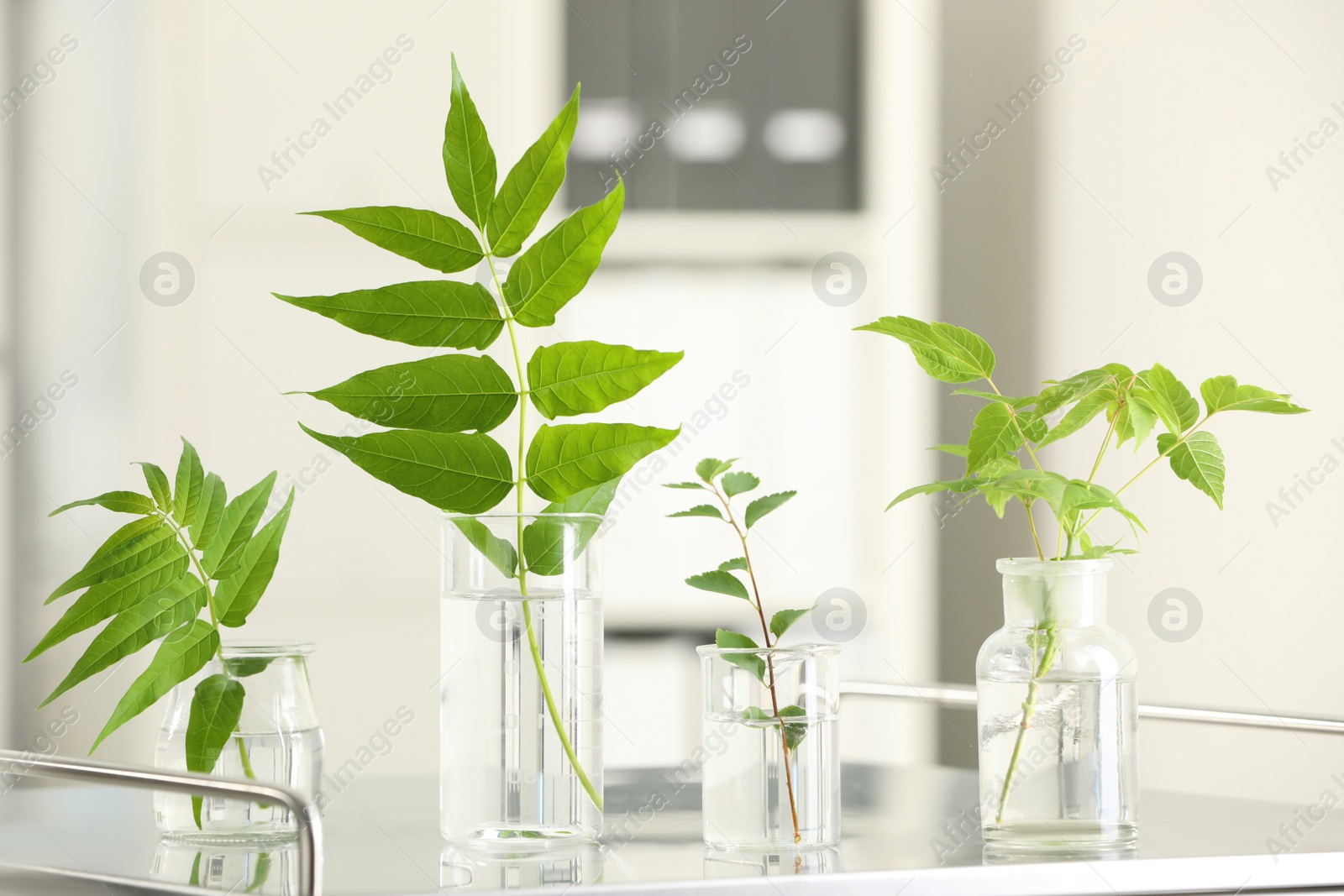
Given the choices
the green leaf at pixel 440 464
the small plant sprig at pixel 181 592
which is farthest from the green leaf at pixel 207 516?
the green leaf at pixel 440 464

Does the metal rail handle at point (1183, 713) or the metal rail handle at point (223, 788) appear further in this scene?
the metal rail handle at point (1183, 713)

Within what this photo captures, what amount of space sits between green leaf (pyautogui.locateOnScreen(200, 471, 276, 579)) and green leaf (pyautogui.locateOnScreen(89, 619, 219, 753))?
48 mm

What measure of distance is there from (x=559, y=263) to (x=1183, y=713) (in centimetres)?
55

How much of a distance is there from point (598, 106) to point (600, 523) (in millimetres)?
1557

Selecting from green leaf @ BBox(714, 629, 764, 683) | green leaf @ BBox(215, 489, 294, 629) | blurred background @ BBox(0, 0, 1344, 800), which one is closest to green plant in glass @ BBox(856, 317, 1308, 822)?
green leaf @ BBox(714, 629, 764, 683)

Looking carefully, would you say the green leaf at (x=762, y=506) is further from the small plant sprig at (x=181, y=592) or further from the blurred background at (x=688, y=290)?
→ the blurred background at (x=688, y=290)

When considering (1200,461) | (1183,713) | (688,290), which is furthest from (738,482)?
(688,290)

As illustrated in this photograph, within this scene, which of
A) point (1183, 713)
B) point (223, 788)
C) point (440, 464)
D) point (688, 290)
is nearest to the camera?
point (223, 788)

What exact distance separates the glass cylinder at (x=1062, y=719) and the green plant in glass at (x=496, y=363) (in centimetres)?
22

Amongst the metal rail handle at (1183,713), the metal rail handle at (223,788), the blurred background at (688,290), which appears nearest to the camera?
the metal rail handle at (223,788)

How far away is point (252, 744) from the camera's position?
664mm

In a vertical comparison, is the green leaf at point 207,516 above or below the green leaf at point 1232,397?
below

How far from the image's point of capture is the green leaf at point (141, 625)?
2.08ft

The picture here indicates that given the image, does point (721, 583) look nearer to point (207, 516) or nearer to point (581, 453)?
point (581, 453)
